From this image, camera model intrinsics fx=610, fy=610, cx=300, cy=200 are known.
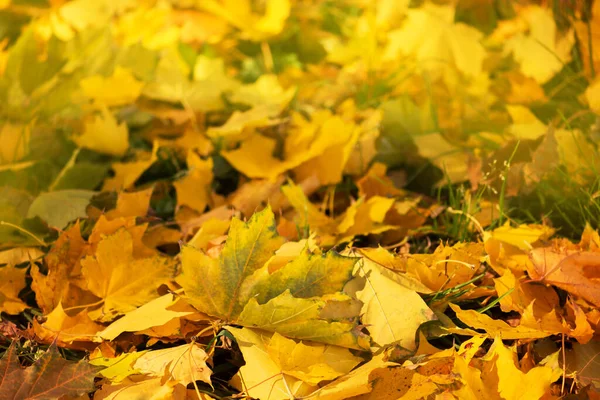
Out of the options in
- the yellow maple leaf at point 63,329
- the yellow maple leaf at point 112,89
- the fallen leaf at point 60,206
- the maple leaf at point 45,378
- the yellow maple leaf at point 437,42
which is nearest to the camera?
the maple leaf at point 45,378

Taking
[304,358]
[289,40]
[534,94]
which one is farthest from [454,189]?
[289,40]

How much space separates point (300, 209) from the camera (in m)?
0.85

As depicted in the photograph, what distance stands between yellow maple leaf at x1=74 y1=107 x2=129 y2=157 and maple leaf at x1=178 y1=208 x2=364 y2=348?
0.43 metres

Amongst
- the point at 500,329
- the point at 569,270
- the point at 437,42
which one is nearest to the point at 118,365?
the point at 500,329

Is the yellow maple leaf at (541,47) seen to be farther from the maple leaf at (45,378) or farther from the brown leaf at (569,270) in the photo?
the maple leaf at (45,378)

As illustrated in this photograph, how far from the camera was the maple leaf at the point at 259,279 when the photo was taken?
62 centimetres

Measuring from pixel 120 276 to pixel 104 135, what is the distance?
0.35 meters

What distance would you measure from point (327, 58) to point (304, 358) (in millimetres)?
973

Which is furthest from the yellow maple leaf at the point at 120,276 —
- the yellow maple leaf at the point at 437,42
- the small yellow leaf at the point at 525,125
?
the yellow maple leaf at the point at 437,42

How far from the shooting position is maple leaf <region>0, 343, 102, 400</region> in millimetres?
558

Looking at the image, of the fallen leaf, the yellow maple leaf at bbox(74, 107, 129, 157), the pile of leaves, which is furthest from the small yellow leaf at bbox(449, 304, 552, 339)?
the yellow maple leaf at bbox(74, 107, 129, 157)

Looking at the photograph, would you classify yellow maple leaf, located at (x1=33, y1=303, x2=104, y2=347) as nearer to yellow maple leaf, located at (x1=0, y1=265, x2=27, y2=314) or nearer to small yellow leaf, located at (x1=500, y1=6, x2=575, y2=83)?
yellow maple leaf, located at (x1=0, y1=265, x2=27, y2=314)

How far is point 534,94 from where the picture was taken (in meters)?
1.13

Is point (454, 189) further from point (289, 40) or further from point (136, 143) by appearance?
point (289, 40)
